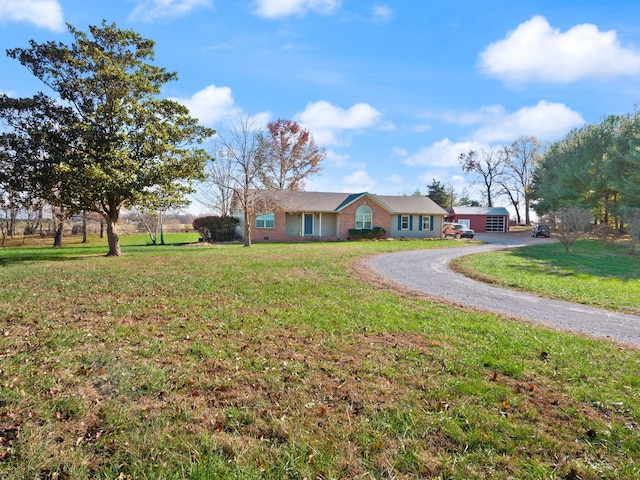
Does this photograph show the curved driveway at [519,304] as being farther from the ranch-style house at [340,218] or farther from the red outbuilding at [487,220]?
the red outbuilding at [487,220]

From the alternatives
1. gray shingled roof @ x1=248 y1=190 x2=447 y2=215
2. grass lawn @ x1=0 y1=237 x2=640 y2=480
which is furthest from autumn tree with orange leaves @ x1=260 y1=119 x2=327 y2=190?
grass lawn @ x1=0 y1=237 x2=640 y2=480

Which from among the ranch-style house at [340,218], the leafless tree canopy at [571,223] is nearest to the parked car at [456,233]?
the ranch-style house at [340,218]

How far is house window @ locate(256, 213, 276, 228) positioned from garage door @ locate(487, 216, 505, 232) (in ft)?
98.9

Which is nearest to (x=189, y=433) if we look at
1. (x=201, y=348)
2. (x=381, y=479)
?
(x=381, y=479)

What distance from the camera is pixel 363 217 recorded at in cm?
3147

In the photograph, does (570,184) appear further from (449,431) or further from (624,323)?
(449,431)

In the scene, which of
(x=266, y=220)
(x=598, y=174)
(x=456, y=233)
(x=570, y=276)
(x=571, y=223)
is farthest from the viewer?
(x=456, y=233)

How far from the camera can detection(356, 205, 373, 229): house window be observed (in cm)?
3134

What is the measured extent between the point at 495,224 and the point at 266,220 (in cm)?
3143

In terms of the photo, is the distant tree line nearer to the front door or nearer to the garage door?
the garage door

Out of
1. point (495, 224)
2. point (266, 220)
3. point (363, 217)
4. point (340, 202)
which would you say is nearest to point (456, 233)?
point (363, 217)

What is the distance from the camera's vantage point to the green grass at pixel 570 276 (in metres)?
9.05

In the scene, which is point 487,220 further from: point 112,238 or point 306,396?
point 306,396

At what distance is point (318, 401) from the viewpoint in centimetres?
349
